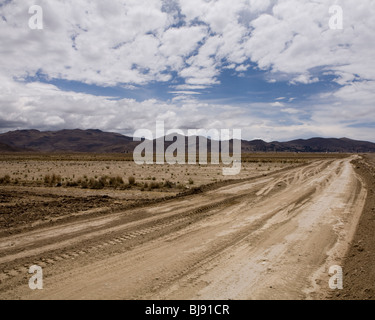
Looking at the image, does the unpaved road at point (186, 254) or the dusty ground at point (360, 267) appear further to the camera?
the unpaved road at point (186, 254)

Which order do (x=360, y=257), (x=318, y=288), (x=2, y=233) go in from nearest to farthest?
Result: (x=318, y=288) → (x=360, y=257) → (x=2, y=233)

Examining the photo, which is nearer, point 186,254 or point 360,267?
point 360,267

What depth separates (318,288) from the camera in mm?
4715

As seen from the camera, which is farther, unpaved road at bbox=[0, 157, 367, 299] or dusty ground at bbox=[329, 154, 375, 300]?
unpaved road at bbox=[0, 157, 367, 299]

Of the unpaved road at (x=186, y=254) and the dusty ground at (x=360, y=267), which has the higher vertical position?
the dusty ground at (x=360, y=267)

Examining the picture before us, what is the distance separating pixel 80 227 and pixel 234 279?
5936mm

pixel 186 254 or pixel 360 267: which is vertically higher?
pixel 360 267

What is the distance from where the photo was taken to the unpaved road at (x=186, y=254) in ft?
15.5

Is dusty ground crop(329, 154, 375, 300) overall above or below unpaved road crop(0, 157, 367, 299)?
above

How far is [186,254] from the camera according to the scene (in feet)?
20.9

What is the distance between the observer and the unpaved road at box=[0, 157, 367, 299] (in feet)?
15.5
